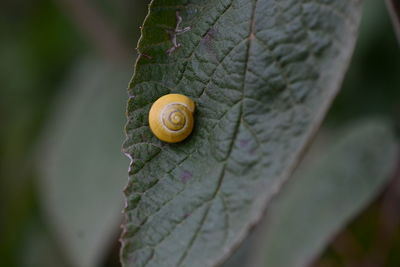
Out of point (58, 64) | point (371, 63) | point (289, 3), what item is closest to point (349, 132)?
point (371, 63)

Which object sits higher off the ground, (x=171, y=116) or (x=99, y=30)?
(x=99, y=30)

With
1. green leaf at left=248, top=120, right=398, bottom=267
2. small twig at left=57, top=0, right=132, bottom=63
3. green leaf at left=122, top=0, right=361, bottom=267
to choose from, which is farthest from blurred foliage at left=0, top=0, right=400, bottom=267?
green leaf at left=122, top=0, right=361, bottom=267

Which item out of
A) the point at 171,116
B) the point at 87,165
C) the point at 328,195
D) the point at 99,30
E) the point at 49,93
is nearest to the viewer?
the point at 171,116

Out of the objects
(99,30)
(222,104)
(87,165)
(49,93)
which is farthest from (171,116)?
(49,93)

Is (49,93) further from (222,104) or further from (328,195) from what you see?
(222,104)

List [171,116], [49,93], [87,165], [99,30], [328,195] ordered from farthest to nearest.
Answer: [49,93], [99,30], [87,165], [328,195], [171,116]

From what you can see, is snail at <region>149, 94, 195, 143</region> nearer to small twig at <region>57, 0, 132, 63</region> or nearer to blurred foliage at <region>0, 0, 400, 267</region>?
blurred foliage at <region>0, 0, 400, 267</region>

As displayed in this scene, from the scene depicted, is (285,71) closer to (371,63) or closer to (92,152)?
(92,152)
